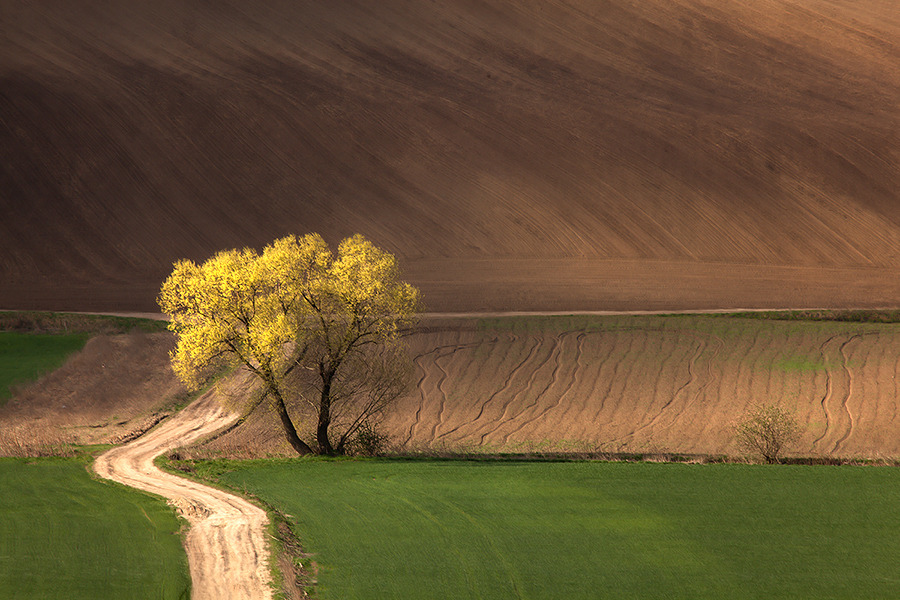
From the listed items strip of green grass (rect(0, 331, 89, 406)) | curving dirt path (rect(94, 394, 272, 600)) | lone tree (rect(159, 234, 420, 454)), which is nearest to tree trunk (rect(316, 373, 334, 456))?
lone tree (rect(159, 234, 420, 454))

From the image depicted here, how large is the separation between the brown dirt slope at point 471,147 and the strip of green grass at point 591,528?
915 inches

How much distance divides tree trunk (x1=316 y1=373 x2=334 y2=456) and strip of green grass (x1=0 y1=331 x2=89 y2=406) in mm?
13014

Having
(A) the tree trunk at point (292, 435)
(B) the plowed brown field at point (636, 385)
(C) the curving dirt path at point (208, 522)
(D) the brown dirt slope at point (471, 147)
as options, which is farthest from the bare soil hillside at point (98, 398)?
(D) the brown dirt slope at point (471, 147)

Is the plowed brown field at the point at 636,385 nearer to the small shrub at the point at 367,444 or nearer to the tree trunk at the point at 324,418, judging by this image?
the tree trunk at the point at 324,418

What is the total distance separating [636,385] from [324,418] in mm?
13527

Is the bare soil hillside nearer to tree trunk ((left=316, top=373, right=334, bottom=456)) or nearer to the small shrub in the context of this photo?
tree trunk ((left=316, top=373, right=334, bottom=456))

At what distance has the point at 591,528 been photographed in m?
17.0

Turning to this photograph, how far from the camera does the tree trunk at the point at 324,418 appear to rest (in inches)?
1008

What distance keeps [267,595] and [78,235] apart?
4307cm

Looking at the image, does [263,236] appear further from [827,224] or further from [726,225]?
[827,224]

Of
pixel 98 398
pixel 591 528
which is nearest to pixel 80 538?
pixel 591 528

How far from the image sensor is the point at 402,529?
55.5ft

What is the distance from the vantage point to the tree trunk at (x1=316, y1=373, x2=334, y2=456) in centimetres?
2559

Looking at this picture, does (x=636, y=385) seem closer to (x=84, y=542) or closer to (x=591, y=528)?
(x=591, y=528)
